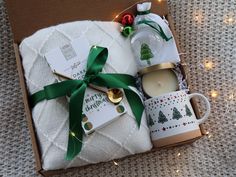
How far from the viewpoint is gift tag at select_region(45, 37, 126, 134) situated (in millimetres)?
808

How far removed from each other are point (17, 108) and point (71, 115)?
0.24 m

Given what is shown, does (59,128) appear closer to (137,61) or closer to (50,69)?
(50,69)

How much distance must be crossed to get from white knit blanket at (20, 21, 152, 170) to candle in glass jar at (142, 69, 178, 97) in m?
0.04

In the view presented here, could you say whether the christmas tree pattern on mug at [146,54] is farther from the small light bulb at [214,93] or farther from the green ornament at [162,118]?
the small light bulb at [214,93]

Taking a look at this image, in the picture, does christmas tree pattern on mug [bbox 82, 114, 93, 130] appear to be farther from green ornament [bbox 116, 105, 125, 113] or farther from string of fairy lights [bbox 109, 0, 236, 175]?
string of fairy lights [bbox 109, 0, 236, 175]

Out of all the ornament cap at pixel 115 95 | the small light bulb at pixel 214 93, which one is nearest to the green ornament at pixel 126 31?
the ornament cap at pixel 115 95

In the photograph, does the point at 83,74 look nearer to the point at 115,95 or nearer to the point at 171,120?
the point at 115,95

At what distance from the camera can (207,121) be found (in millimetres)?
1012

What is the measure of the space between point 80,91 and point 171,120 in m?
0.21

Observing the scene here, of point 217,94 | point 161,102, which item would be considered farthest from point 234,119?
point 161,102

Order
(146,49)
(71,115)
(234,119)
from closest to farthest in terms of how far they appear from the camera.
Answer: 1. (71,115)
2. (146,49)
3. (234,119)

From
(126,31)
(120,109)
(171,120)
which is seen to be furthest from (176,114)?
(126,31)

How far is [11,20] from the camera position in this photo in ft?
2.99

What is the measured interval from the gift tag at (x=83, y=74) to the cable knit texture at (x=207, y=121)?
0.66 ft
